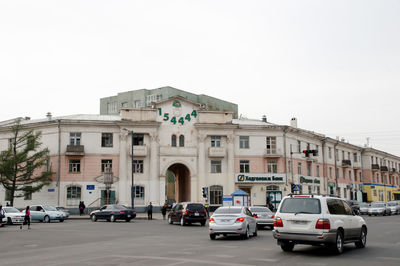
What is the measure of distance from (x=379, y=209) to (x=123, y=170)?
93.1ft

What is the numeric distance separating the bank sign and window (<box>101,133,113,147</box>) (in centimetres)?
1505

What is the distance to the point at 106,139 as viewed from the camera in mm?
49375

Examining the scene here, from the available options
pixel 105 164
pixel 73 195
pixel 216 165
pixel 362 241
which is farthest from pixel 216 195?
pixel 362 241

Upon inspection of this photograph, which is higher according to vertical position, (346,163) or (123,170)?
(346,163)

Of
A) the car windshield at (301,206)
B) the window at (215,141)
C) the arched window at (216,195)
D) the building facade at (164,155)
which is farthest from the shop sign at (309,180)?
→ the car windshield at (301,206)

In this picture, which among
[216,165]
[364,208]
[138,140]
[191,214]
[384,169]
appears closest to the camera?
[191,214]

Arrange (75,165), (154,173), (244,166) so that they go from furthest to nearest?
(244,166)
(154,173)
(75,165)

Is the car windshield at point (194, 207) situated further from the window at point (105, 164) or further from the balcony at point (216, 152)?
the window at point (105, 164)

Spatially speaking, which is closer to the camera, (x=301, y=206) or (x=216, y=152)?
(x=301, y=206)

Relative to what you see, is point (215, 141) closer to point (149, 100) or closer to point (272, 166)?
point (272, 166)

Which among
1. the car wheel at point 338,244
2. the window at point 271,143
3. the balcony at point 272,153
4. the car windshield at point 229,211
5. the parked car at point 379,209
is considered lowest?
the parked car at point 379,209

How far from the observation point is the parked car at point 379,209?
1876 inches

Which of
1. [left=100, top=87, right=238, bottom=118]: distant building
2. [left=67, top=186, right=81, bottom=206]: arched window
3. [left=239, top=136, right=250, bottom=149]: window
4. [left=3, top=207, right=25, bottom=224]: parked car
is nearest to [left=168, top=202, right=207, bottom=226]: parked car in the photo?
[left=3, top=207, right=25, bottom=224]: parked car

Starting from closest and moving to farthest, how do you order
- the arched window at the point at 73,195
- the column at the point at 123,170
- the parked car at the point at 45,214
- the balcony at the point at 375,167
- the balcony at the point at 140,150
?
the parked car at the point at 45,214 → the arched window at the point at 73,195 → the column at the point at 123,170 → the balcony at the point at 140,150 → the balcony at the point at 375,167
